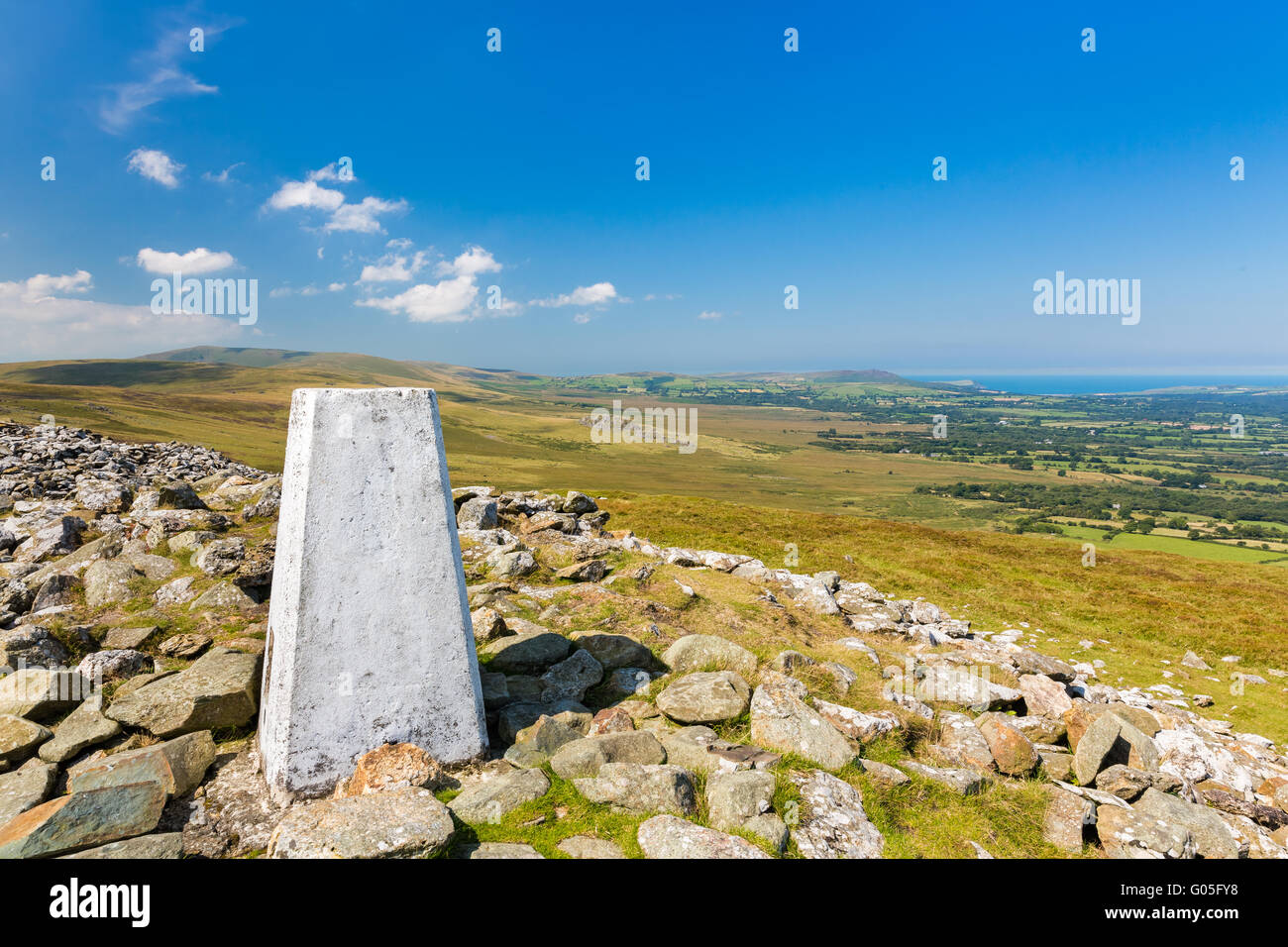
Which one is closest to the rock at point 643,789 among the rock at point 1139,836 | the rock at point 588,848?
the rock at point 588,848

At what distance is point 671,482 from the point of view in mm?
106812

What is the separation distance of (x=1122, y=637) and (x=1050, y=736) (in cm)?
1500

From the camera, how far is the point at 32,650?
8.35 meters

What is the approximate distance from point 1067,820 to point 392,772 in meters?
7.74

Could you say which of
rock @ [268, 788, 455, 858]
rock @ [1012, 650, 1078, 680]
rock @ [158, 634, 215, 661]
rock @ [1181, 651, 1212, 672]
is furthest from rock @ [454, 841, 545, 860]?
rock @ [1181, 651, 1212, 672]

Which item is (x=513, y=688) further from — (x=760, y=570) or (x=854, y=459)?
(x=854, y=459)

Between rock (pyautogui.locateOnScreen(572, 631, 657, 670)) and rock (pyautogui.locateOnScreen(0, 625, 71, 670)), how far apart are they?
7.84 metres

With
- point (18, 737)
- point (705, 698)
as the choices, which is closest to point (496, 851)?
point (705, 698)

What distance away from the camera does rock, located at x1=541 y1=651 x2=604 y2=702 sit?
29.5ft

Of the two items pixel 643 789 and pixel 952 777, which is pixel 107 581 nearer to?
pixel 643 789

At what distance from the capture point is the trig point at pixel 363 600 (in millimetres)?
6223

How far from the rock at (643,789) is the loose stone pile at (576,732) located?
0.08ft

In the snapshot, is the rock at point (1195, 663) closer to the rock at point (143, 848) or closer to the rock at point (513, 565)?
the rock at point (513, 565)

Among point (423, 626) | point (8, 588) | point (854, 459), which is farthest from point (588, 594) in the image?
point (854, 459)
